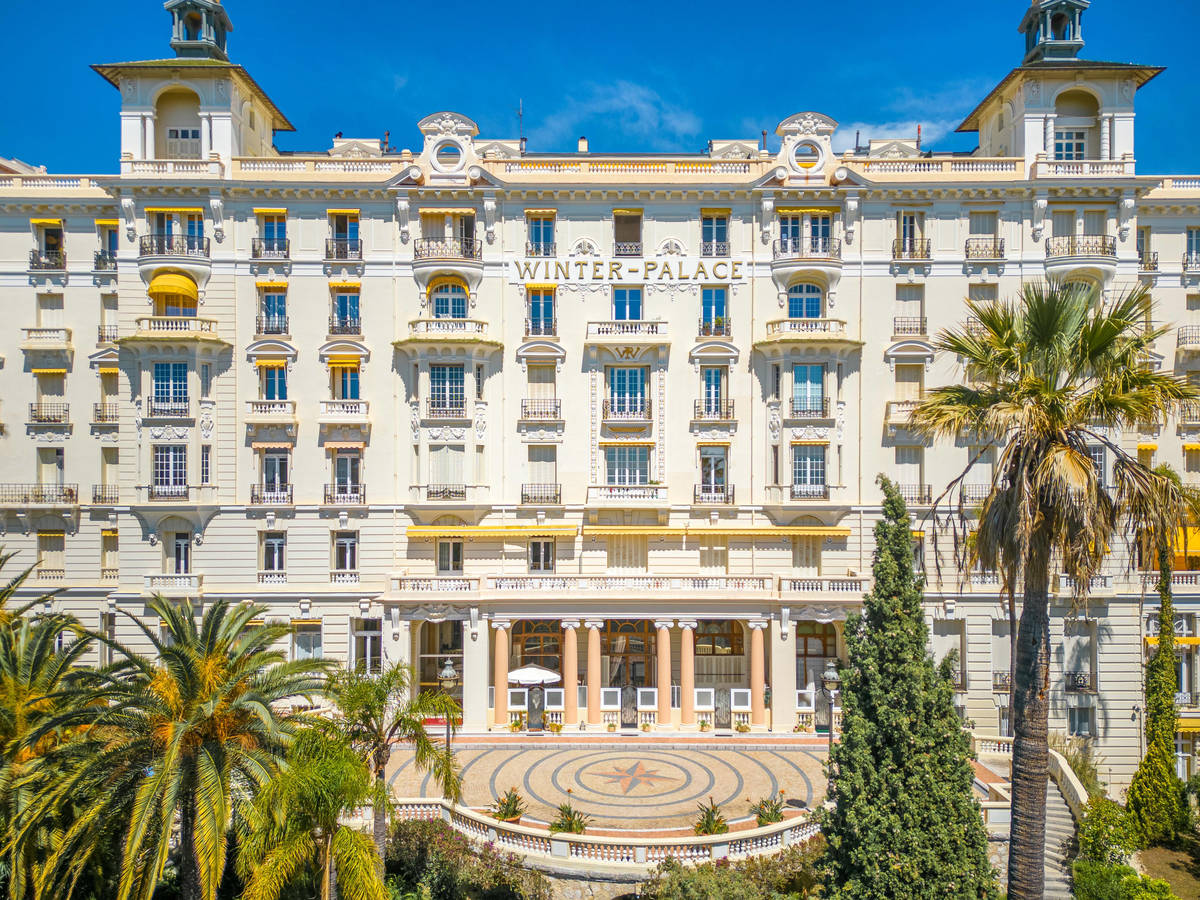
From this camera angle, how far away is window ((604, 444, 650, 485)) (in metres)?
38.4

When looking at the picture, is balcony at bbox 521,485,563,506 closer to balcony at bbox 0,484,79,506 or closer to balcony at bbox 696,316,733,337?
balcony at bbox 696,316,733,337

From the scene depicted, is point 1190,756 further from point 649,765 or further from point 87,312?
point 87,312

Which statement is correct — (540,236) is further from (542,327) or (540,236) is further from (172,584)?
(172,584)

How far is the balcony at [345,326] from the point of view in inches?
1505

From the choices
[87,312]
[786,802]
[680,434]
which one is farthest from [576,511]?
[87,312]

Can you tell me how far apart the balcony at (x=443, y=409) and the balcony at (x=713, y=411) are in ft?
38.0

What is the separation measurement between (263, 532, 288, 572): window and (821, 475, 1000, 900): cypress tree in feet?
94.8

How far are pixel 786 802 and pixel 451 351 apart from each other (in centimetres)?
2478

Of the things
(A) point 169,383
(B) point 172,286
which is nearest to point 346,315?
(B) point 172,286

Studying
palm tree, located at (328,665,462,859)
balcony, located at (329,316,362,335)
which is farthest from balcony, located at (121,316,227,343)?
palm tree, located at (328,665,462,859)

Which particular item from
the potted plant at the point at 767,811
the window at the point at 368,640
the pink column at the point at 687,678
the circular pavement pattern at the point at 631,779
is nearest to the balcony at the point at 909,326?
the pink column at the point at 687,678

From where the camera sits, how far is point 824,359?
3769 centimetres

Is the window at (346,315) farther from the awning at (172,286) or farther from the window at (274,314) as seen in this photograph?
the awning at (172,286)

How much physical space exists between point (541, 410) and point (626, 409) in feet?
14.1
